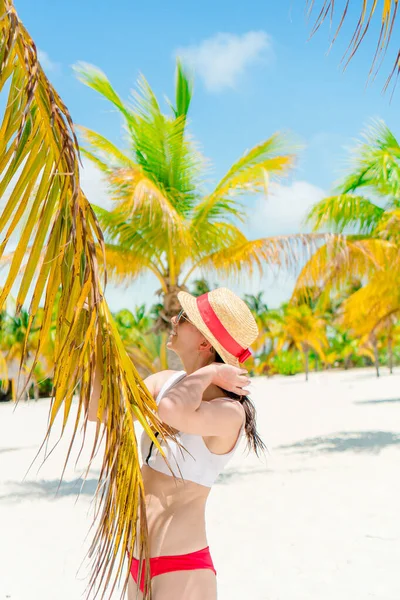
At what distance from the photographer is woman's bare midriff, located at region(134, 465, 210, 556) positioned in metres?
1.76

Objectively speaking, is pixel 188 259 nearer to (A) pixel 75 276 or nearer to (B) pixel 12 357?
(A) pixel 75 276

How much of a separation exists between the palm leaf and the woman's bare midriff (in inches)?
11.8

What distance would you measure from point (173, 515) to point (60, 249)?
816 millimetres

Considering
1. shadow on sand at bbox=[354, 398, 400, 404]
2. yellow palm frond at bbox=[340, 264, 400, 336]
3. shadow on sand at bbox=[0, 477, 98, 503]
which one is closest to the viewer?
shadow on sand at bbox=[0, 477, 98, 503]

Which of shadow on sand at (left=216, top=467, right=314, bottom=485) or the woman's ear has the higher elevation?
the woman's ear

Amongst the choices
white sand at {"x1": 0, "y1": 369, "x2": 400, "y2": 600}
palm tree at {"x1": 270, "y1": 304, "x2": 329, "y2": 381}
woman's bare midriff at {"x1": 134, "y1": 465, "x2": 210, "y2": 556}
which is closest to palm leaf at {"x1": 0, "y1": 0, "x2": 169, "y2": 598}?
woman's bare midriff at {"x1": 134, "y1": 465, "x2": 210, "y2": 556}

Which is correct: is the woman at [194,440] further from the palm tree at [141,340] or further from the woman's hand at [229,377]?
the palm tree at [141,340]

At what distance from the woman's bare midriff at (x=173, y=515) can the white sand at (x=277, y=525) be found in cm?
130

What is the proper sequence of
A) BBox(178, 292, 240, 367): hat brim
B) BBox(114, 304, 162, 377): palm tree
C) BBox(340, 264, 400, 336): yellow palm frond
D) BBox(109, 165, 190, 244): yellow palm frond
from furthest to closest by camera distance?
1. BBox(114, 304, 162, 377): palm tree
2. BBox(340, 264, 400, 336): yellow palm frond
3. BBox(109, 165, 190, 244): yellow palm frond
4. BBox(178, 292, 240, 367): hat brim

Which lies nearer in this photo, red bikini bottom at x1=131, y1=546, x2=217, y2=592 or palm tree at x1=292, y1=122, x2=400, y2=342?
red bikini bottom at x1=131, y1=546, x2=217, y2=592

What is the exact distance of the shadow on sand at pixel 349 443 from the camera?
12016 mm

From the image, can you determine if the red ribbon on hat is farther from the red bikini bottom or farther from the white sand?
the white sand

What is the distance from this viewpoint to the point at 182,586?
173 centimetres

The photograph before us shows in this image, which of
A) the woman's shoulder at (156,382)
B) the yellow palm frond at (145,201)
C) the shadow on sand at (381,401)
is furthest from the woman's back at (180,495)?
the shadow on sand at (381,401)
